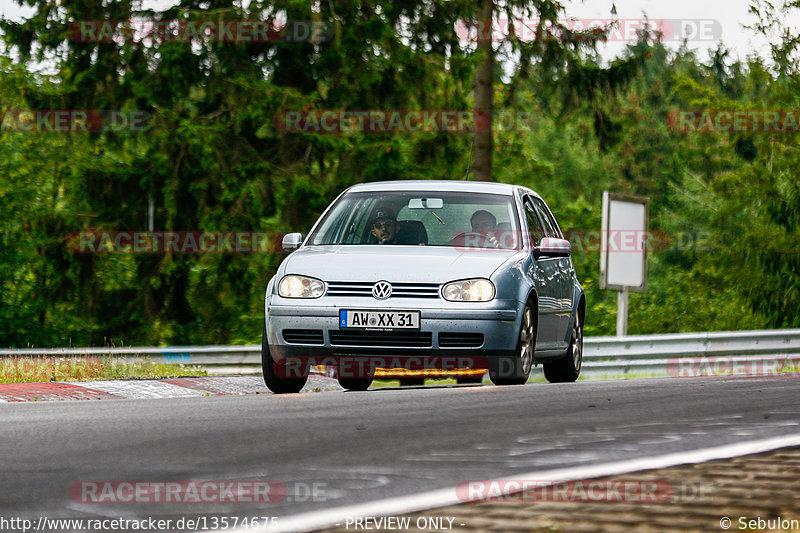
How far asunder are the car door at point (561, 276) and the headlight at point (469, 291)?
2.24 m

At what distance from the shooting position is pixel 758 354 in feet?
73.0

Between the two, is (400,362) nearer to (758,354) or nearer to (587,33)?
(758,354)

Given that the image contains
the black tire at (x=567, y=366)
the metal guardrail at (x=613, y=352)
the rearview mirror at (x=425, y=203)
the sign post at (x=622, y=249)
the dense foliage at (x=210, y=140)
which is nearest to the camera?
the rearview mirror at (x=425, y=203)

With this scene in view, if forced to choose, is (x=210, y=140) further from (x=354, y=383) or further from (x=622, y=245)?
(x=354, y=383)

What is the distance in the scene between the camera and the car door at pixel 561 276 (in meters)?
12.5

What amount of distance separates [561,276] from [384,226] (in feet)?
6.68

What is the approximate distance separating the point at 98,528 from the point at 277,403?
15.2ft

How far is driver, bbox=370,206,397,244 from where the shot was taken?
11414 millimetres

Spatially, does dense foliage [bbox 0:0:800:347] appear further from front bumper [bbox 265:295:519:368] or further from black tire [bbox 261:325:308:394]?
front bumper [bbox 265:295:519:368]

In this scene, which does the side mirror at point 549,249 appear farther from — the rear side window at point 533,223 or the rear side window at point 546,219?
the rear side window at point 546,219

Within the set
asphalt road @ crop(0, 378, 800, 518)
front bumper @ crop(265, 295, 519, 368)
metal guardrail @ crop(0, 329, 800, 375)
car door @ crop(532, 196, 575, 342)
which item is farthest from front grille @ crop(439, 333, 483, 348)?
metal guardrail @ crop(0, 329, 800, 375)

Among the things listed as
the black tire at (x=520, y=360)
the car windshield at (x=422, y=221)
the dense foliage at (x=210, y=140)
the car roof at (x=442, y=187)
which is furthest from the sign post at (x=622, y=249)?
Answer: the black tire at (x=520, y=360)

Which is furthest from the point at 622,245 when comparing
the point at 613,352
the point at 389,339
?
the point at 389,339

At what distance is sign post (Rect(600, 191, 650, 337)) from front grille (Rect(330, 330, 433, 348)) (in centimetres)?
1149
